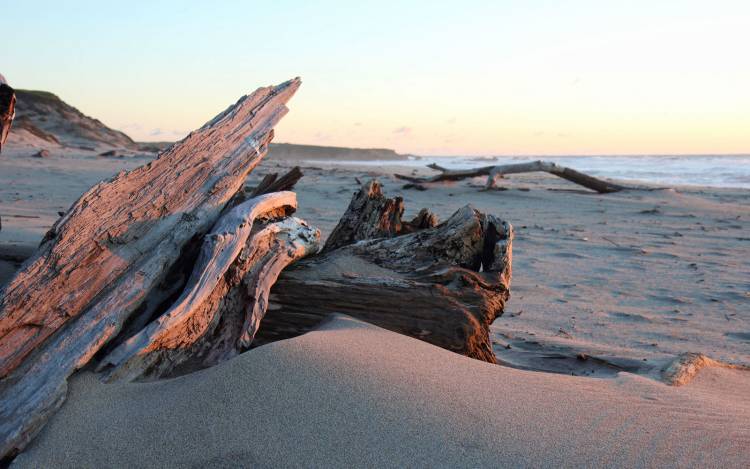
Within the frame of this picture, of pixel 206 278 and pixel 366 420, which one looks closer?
pixel 366 420

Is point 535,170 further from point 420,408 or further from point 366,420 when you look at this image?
point 366,420

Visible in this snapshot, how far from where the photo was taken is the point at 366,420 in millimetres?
2191

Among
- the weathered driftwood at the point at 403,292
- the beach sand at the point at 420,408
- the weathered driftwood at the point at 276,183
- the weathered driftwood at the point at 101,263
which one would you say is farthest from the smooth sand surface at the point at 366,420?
the weathered driftwood at the point at 276,183

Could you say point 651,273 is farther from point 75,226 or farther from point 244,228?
point 75,226

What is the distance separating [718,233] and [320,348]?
741cm

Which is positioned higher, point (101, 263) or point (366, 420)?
point (101, 263)

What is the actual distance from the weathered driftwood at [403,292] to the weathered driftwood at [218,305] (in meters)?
→ 0.17

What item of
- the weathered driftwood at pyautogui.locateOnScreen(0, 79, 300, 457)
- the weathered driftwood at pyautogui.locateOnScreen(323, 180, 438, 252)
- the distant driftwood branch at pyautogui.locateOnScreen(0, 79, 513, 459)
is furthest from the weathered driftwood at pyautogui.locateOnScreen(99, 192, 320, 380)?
the weathered driftwood at pyautogui.locateOnScreen(323, 180, 438, 252)

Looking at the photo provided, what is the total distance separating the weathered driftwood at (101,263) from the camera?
7.60ft

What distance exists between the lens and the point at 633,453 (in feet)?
6.97

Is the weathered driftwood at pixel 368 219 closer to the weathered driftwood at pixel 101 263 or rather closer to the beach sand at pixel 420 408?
the weathered driftwood at pixel 101 263

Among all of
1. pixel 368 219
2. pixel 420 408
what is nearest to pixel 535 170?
pixel 368 219

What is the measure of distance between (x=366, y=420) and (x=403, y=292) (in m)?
1.09

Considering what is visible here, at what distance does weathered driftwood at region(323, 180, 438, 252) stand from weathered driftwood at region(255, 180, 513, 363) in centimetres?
34
